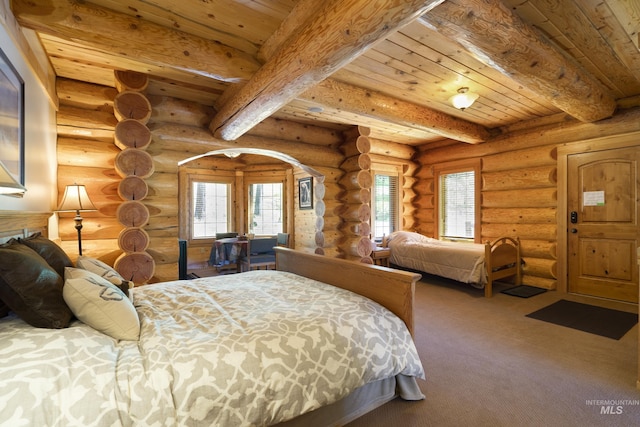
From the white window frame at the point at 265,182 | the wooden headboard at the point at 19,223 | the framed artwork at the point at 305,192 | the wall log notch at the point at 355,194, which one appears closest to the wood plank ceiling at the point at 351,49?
the wall log notch at the point at 355,194

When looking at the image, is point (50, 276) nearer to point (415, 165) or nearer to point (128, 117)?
point (128, 117)

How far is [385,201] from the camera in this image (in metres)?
6.10

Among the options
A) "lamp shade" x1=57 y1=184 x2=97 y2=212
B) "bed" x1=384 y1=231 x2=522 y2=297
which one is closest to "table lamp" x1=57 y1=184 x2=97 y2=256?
"lamp shade" x1=57 y1=184 x2=97 y2=212

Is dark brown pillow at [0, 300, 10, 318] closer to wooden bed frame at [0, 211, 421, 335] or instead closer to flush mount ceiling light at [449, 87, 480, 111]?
wooden bed frame at [0, 211, 421, 335]

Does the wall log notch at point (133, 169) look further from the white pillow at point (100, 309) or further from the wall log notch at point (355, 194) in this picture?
the wall log notch at point (355, 194)

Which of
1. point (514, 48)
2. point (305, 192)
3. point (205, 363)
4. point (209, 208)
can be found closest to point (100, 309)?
point (205, 363)

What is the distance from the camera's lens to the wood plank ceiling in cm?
184

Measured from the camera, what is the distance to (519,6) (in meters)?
2.05

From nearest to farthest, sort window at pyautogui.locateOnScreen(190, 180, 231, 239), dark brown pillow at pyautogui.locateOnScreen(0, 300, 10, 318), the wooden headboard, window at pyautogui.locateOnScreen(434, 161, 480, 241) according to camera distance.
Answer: dark brown pillow at pyautogui.locateOnScreen(0, 300, 10, 318)
the wooden headboard
window at pyautogui.locateOnScreen(434, 161, 480, 241)
window at pyautogui.locateOnScreen(190, 180, 231, 239)

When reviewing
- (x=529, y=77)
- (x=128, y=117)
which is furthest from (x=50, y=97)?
(x=529, y=77)

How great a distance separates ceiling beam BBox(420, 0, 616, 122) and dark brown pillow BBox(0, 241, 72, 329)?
244 centimetres

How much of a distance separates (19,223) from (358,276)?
2.18 meters

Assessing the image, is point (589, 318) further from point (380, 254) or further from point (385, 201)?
point (385, 201)

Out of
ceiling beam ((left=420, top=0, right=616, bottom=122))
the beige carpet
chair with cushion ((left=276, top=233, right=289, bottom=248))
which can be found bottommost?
the beige carpet
